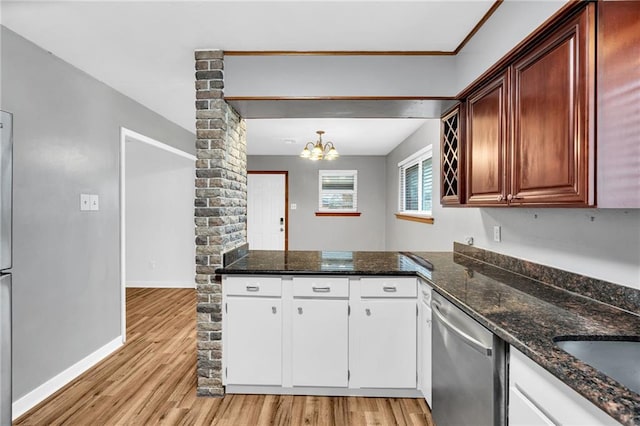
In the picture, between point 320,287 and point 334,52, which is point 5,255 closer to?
point 320,287

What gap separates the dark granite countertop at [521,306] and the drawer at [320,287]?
55 mm

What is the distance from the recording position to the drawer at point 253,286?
7.67 feet

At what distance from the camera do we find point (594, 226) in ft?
5.13

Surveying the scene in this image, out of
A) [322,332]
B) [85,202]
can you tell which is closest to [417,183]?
[322,332]

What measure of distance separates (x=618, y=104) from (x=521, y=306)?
0.86m

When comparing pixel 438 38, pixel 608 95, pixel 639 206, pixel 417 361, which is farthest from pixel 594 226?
pixel 438 38

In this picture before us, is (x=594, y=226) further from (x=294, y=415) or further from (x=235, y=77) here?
(x=235, y=77)

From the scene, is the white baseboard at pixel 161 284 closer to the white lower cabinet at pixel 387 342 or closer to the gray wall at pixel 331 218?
the gray wall at pixel 331 218

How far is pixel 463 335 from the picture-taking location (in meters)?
1.57

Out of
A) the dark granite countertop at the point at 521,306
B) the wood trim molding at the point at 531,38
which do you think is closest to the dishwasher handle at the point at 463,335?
the dark granite countertop at the point at 521,306

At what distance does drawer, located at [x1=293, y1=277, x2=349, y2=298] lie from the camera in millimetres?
2324

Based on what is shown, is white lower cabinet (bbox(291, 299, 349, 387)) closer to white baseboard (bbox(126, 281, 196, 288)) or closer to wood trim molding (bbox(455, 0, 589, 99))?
wood trim molding (bbox(455, 0, 589, 99))

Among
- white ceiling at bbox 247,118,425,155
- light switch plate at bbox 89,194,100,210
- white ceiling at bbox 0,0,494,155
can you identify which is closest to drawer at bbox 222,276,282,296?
light switch plate at bbox 89,194,100,210

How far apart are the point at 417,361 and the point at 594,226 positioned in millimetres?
1336
